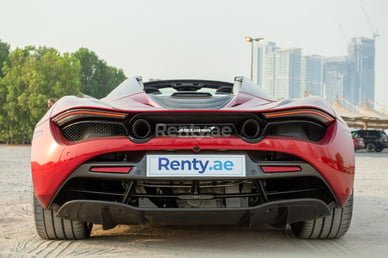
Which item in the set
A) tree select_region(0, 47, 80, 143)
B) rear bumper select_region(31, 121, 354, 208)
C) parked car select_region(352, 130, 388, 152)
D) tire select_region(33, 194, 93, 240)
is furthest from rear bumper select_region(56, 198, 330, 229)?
tree select_region(0, 47, 80, 143)

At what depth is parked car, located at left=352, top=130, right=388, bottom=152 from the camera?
1372 inches

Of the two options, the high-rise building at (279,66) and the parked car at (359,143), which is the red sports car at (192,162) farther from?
the high-rise building at (279,66)

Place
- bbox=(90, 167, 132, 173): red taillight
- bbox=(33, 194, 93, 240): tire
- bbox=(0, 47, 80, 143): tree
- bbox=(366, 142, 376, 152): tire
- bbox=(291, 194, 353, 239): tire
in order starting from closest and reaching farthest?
bbox=(90, 167, 132, 173): red taillight < bbox=(33, 194, 93, 240): tire < bbox=(291, 194, 353, 239): tire < bbox=(366, 142, 376, 152): tire < bbox=(0, 47, 80, 143): tree

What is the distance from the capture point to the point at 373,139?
3509 centimetres

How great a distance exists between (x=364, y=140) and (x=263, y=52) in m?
126

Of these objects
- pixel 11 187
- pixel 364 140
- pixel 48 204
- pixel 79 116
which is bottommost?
pixel 364 140

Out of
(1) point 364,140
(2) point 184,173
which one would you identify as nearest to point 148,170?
(2) point 184,173

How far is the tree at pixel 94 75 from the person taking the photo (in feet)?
196

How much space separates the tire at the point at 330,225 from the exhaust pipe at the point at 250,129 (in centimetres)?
95

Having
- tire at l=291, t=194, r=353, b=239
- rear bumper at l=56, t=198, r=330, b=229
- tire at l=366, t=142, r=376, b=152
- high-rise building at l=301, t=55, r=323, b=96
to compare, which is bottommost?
tire at l=366, t=142, r=376, b=152

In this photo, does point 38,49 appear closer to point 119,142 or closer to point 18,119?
point 18,119

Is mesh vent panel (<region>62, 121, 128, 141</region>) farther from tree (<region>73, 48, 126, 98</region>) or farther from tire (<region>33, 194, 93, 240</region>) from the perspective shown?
tree (<region>73, 48, 126, 98</region>)

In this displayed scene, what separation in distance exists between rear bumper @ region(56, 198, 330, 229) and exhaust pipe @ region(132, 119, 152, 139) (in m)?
0.43

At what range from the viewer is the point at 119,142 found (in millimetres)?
3203
